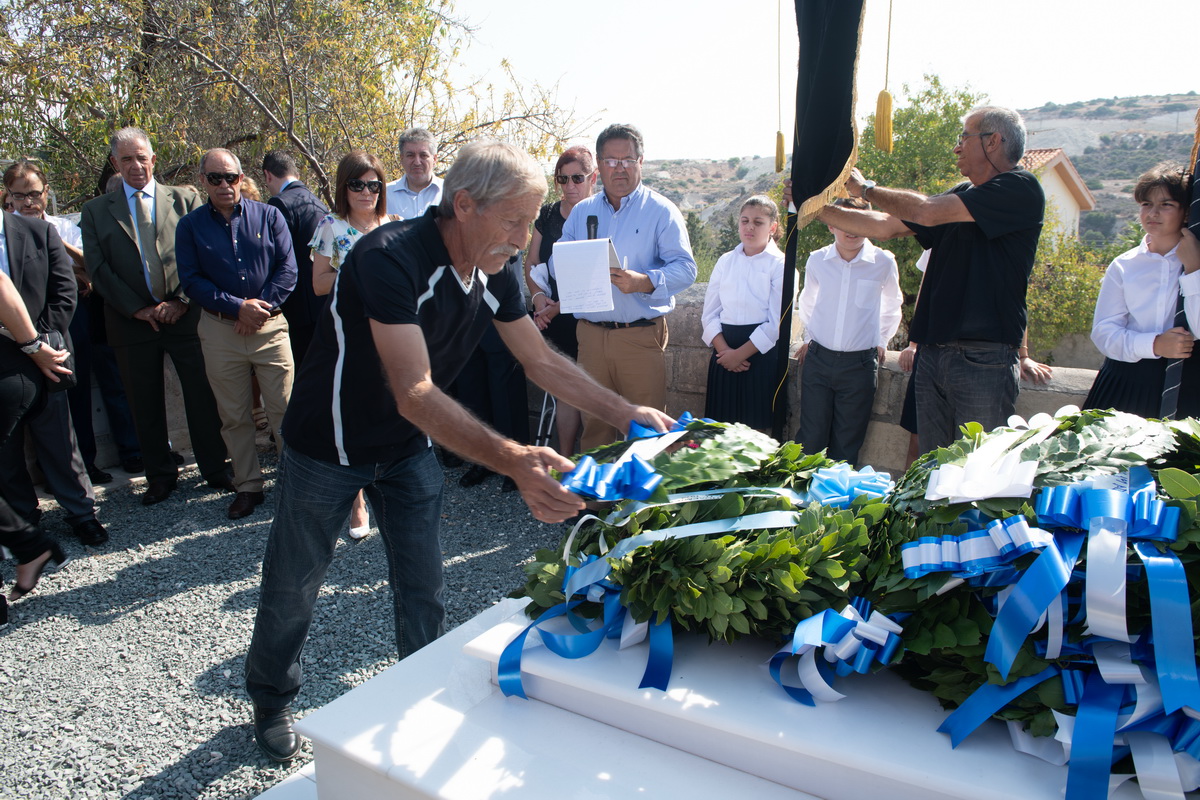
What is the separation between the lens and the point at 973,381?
12.3ft

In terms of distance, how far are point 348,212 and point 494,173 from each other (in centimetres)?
295

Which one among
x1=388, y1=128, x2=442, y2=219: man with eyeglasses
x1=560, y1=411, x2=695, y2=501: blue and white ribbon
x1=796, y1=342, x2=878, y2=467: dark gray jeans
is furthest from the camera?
x1=388, y1=128, x2=442, y2=219: man with eyeglasses

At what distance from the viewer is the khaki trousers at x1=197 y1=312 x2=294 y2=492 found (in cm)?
519

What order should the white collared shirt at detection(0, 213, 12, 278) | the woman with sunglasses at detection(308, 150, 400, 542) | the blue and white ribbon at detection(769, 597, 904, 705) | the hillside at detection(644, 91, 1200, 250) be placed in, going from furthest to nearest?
the hillside at detection(644, 91, 1200, 250) < the woman with sunglasses at detection(308, 150, 400, 542) < the white collared shirt at detection(0, 213, 12, 278) < the blue and white ribbon at detection(769, 597, 904, 705)

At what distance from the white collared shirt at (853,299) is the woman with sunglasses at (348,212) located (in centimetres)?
266

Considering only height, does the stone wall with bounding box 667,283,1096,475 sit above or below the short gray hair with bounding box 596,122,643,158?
below

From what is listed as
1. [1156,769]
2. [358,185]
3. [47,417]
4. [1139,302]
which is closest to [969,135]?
[1139,302]

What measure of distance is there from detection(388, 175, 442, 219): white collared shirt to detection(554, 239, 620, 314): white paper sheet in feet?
5.19

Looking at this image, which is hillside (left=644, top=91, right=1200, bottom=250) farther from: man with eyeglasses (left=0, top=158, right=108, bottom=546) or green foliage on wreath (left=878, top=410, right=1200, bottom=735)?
green foliage on wreath (left=878, top=410, right=1200, bottom=735)

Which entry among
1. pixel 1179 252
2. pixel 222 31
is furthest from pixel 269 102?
pixel 1179 252

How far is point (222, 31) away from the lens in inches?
375

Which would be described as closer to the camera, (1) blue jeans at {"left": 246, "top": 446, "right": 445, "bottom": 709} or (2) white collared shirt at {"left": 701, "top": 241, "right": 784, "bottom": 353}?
(1) blue jeans at {"left": 246, "top": 446, "right": 445, "bottom": 709}

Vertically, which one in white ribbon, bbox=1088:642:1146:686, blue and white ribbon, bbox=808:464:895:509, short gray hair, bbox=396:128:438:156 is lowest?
white ribbon, bbox=1088:642:1146:686

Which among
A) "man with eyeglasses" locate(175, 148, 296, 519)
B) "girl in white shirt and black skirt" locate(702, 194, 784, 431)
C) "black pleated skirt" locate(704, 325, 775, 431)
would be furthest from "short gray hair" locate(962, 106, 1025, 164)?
"man with eyeglasses" locate(175, 148, 296, 519)
